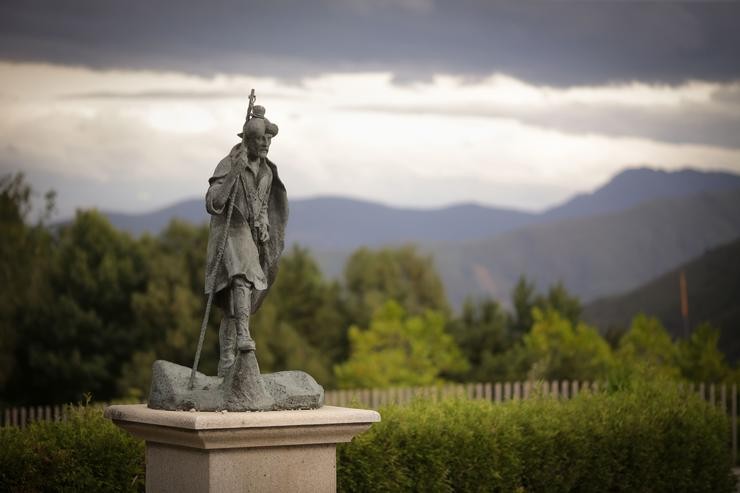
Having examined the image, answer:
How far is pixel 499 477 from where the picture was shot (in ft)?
38.2

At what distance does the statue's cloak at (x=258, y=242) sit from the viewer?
829cm

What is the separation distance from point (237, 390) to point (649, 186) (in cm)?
5317

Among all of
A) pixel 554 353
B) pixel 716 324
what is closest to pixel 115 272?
pixel 554 353

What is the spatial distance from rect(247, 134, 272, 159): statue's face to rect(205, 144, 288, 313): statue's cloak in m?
0.12

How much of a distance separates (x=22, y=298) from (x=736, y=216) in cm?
3393

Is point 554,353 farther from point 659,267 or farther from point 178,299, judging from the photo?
point 659,267

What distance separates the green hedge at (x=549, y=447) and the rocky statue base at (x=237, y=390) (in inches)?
96.8

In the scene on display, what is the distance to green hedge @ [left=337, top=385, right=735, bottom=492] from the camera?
10930 mm

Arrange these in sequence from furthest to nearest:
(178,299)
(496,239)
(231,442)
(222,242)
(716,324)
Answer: (496,239)
(716,324)
(178,299)
(222,242)
(231,442)

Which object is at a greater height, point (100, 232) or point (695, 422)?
point (100, 232)

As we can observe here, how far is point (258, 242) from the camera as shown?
845 cm

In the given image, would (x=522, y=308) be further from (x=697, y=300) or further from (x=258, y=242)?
(x=258, y=242)

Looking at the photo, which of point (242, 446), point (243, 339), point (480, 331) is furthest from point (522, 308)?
point (242, 446)

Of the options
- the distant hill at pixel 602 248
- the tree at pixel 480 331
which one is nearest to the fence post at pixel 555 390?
the tree at pixel 480 331
